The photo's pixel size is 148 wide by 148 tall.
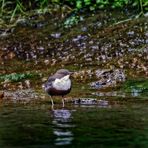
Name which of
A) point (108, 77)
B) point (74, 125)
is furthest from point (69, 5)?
point (74, 125)

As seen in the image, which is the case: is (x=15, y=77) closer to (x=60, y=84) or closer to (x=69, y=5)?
(x=60, y=84)

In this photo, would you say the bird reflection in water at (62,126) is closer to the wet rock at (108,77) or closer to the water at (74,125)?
the water at (74,125)

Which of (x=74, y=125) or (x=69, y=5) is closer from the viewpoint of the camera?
(x=74, y=125)

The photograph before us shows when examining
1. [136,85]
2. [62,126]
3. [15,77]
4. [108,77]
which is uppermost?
[15,77]

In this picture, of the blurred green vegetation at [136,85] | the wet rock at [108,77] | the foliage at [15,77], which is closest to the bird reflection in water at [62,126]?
the blurred green vegetation at [136,85]

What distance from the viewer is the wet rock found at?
14.3m

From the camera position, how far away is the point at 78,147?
7414 mm

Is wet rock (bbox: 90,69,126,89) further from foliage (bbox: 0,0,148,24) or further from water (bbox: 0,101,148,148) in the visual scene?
foliage (bbox: 0,0,148,24)

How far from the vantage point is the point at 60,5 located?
1966cm

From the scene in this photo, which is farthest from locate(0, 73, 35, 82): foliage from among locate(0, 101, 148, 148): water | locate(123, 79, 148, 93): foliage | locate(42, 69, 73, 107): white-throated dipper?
locate(0, 101, 148, 148): water

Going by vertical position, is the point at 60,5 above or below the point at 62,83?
above

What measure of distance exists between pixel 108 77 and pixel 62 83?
113 inches

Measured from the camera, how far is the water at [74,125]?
308 inches

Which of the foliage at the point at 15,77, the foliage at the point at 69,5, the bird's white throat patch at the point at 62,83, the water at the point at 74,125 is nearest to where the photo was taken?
the water at the point at 74,125
